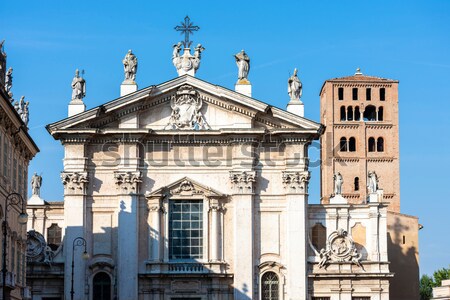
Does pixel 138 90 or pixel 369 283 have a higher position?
pixel 138 90

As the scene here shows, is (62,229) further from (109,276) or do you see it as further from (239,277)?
(239,277)

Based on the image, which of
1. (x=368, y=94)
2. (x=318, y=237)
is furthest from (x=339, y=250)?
(x=368, y=94)

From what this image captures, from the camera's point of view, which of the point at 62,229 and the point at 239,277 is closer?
the point at 239,277

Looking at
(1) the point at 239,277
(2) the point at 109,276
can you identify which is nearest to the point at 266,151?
(1) the point at 239,277

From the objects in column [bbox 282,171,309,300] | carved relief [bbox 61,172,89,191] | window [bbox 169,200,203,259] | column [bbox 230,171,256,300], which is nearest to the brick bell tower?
column [bbox 282,171,309,300]

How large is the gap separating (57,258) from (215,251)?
25.1ft

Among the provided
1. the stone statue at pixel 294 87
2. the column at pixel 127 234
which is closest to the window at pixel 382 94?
the stone statue at pixel 294 87

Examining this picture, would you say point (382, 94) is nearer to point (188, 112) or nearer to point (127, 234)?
point (188, 112)

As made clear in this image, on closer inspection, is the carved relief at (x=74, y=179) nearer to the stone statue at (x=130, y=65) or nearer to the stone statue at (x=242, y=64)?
the stone statue at (x=130, y=65)

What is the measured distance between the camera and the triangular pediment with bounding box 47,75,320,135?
53844 millimetres

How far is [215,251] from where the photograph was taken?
175 ft

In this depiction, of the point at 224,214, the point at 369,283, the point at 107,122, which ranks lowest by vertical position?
the point at 369,283

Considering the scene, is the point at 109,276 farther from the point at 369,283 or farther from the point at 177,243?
the point at 369,283

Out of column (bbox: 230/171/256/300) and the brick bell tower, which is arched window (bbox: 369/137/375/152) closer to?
the brick bell tower
